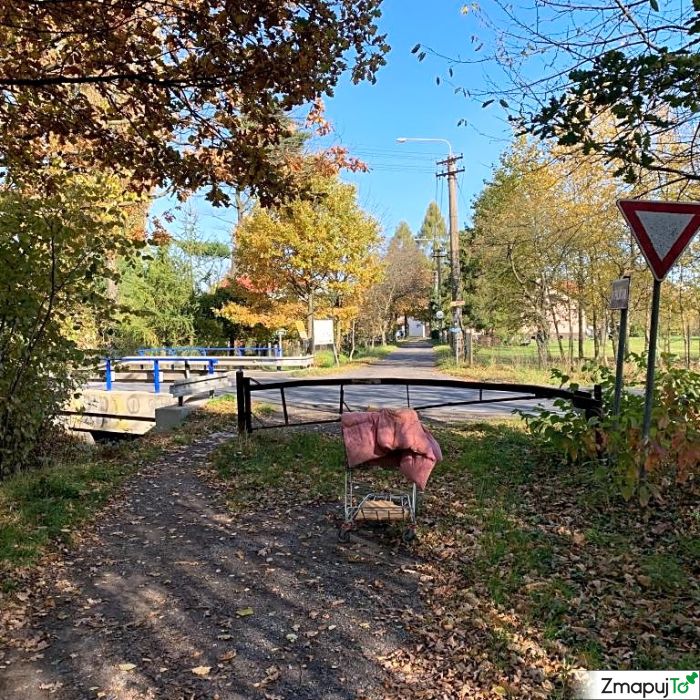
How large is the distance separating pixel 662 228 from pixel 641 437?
1.78 m

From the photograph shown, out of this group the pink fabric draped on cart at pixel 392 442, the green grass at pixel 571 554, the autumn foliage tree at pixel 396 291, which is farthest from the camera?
the autumn foliage tree at pixel 396 291

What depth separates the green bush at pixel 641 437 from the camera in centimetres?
459

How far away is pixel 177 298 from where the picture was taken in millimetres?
29375

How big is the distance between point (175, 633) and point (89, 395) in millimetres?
12255

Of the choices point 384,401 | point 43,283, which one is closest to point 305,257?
point 384,401

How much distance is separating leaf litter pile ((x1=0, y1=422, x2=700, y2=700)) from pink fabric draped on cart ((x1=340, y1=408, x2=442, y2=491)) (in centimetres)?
66

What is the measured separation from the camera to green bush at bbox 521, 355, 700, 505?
4590 millimetres

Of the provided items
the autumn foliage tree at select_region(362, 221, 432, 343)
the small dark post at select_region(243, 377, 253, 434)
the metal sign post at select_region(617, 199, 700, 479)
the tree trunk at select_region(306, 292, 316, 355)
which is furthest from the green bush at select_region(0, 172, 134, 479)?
the autumn foliage tree at select_region(362, 221, 432, 343)

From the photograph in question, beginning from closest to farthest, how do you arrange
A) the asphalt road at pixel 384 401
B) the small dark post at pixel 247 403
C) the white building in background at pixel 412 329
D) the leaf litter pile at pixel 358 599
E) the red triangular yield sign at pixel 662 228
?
the leaf litter pile at pixel 358 599, the red triangular yield sign at pixel 662 228, the small dark post at pixel 247 403, the asphalt road at pixel 384 401, the white building in background at pixel 412 329

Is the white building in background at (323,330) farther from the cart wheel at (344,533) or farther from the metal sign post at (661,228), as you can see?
the metal sign post at (661,228)

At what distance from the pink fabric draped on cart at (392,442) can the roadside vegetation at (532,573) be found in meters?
0.65

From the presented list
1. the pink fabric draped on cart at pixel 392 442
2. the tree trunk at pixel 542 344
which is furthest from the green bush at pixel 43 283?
the tree trunk at pixel 542 344

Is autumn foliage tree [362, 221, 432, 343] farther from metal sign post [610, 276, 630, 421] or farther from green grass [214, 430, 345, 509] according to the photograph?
metal sign post [610, 276, 630, 421]

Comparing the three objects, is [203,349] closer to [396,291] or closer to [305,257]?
[305,257]
